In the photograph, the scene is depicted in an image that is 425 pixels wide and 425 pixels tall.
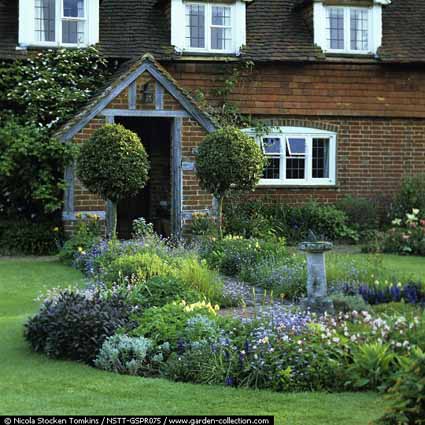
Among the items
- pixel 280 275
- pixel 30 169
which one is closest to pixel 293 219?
pixel 30 169

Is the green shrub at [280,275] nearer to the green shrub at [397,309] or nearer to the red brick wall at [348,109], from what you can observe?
the green shrub at [397,309]

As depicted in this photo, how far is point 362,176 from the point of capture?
22812mm

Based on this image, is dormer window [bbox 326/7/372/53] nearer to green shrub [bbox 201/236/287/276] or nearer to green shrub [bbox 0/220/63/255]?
green shrub [bbox 201/236/287/276]

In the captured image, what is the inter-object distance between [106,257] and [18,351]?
5.47 m

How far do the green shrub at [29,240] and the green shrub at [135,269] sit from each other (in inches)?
195

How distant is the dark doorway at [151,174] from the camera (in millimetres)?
21750

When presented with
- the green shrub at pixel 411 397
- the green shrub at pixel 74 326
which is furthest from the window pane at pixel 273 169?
the green shrub at pixel 411 397

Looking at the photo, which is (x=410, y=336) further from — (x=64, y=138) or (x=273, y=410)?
(x=64, y=138)

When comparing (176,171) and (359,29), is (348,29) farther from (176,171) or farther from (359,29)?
(176,171)

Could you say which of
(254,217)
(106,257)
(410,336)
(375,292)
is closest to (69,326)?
(410,336)

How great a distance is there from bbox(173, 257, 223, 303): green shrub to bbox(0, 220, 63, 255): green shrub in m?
6.08

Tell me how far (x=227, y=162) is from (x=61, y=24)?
21.1 feet

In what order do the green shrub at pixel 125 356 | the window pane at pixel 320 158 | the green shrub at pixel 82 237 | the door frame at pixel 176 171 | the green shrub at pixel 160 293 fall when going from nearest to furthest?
the green shrub at pixel 125 356, the green shrub at pixel 160 293, the green shrub at pixel 82 237, the door frame at pixel 176 171, the window pane at pixel 320 158

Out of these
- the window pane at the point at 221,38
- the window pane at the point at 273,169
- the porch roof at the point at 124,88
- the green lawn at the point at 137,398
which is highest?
the window pane at the point at 221,38
